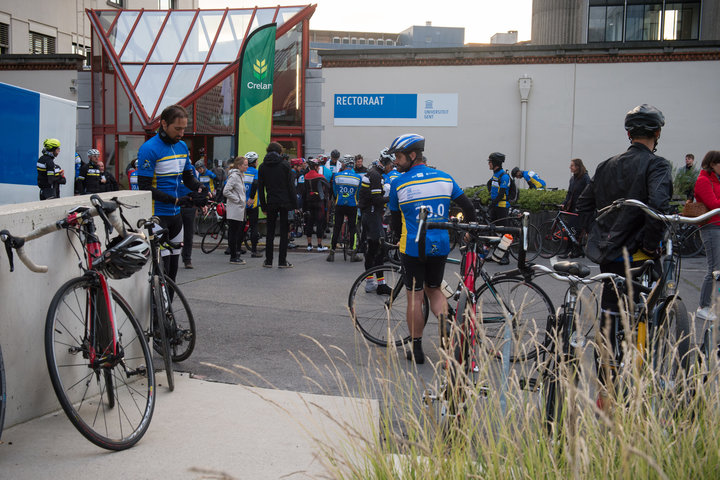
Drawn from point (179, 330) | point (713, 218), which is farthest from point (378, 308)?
point (713, 218)

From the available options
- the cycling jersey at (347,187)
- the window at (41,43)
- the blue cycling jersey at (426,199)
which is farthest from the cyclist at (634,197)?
the window at (41,43)

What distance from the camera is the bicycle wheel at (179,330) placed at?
532cm

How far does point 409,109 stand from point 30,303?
18751 mm

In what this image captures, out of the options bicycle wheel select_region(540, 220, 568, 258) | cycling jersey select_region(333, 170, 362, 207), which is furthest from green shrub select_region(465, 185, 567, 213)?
cycling jersey select_region(333, 170, 362, 207)

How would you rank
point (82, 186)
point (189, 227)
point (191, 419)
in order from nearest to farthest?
point (191, 419)
point (189, 227)
point (82, 186)

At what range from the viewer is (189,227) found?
334 inches

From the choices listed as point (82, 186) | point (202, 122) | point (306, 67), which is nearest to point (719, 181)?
point (82, 186)

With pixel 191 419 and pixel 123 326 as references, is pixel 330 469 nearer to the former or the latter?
pixel 191 419

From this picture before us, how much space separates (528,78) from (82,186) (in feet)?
42.5

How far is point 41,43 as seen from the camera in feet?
107

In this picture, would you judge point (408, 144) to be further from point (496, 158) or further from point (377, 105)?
point (377, 105)

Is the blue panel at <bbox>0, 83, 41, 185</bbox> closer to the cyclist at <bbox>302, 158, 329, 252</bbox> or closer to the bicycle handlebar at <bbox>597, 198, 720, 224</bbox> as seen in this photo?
the cyclist at <bbox>302, 158, 329, 252</bbox>

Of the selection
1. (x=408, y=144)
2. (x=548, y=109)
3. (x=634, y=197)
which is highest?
(x=548, y=109)

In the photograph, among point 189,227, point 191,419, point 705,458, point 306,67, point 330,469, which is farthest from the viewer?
point 306,67
